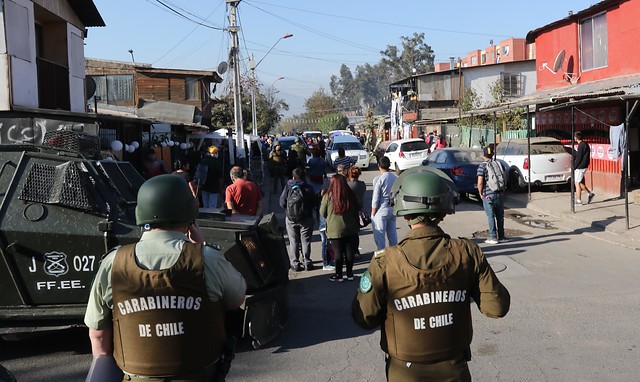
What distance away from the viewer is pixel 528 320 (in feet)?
23.2

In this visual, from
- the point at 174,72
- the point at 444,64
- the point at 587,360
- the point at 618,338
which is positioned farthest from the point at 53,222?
the point at 444,64

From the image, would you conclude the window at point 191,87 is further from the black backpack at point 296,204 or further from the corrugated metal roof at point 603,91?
the black backpack at point 296,204

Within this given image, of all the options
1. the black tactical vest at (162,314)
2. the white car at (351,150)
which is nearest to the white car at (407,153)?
the white car at (351,150)

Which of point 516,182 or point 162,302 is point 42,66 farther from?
point 162,302

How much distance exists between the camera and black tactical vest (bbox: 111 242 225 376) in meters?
2.87

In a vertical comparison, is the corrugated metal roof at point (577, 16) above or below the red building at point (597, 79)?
above

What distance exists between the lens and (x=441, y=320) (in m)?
3.04

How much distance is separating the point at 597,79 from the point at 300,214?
12.8 m

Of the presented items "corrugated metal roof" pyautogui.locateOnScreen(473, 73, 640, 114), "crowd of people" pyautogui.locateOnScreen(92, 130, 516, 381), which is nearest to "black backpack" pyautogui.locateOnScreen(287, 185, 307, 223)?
Result: "crowd of people" pyautogui.locateOnScreen(92, 130, 516, 381)

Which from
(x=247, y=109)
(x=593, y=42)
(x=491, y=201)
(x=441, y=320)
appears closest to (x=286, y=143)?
(x=593, y=42)

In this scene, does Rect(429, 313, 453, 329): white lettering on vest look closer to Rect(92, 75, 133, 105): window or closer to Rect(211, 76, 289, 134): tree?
Rect(92, 75, 133, 105): window

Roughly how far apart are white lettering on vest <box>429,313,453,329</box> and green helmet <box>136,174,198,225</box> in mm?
1198

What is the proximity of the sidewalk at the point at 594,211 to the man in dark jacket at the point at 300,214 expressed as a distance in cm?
565

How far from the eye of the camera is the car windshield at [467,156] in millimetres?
18484
